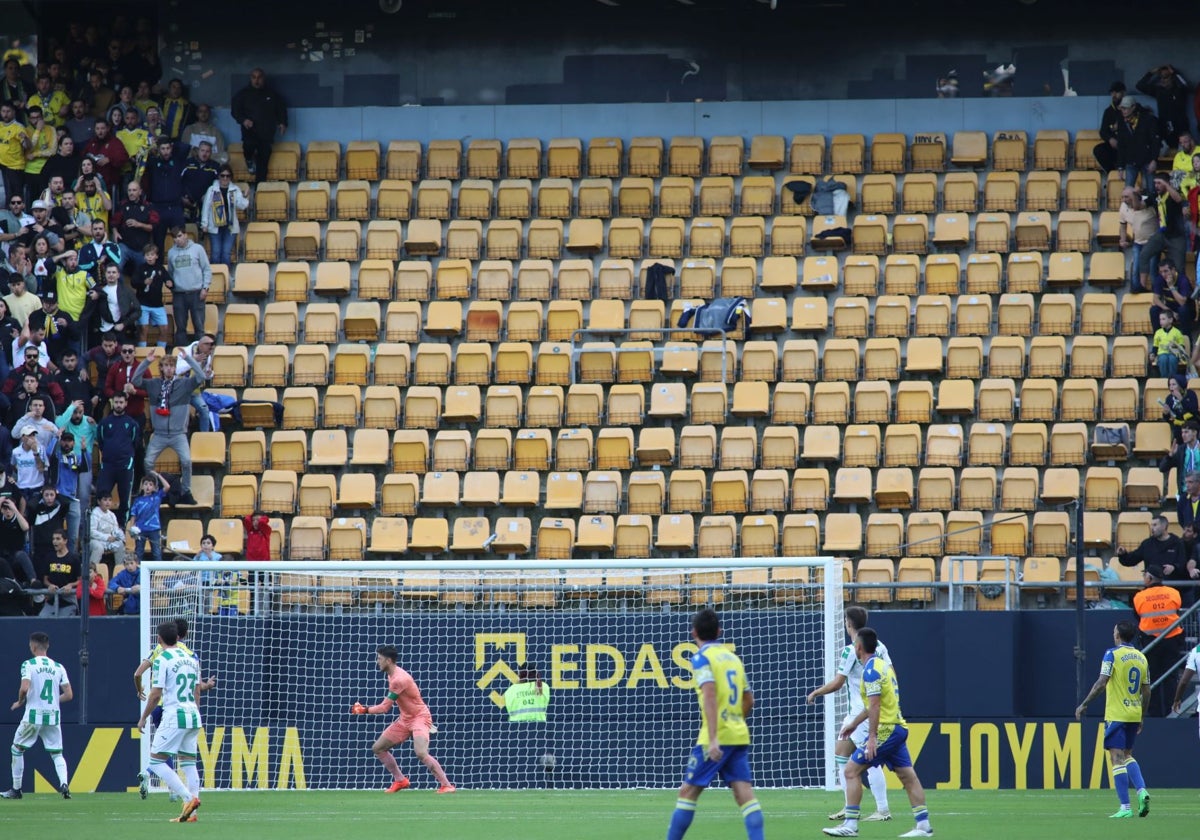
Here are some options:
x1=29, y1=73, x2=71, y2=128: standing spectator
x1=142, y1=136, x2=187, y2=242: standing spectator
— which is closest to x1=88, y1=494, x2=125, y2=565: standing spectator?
x1=142, y1=136, x2=187, y2=242: standing spectator

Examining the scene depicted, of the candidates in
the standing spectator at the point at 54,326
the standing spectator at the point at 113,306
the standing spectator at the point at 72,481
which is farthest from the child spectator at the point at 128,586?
the standing spectator at the point at 113,306

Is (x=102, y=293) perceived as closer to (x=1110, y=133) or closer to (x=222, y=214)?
(x=222, y=214)

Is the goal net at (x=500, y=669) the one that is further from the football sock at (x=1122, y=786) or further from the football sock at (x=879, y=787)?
the football sock at (x=1122, y=786)

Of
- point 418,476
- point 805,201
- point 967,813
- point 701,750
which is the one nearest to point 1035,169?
point 805,201

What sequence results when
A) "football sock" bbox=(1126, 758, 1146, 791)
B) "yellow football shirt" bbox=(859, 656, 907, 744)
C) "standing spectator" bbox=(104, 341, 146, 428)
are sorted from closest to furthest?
"yellow football shirt" bbox=(859, 656, 907, 744) → "football sock" bbox=(1126, 758, 1146, 791) → "standing spectator" bbox=(104, 341, 146, 428)

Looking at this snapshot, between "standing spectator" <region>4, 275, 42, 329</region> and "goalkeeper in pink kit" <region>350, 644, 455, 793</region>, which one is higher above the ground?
"standing spectator" <region>4, 275, 42, 329</region>

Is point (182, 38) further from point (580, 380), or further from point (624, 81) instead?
point (580, 380)

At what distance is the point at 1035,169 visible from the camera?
26703 millimetres

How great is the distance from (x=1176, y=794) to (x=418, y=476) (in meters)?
10.4

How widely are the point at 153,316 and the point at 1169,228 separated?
14.4 m

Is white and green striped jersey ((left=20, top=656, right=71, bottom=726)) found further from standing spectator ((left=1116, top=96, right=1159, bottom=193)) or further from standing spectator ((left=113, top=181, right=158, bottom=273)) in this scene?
standing spectator ((left=1116, top=96, right=1159, bottom=193))

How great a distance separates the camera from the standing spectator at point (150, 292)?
2475 cm

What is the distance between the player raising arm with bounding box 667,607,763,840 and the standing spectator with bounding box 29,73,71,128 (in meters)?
18.7

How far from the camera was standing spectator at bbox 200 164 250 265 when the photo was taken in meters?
25.9
